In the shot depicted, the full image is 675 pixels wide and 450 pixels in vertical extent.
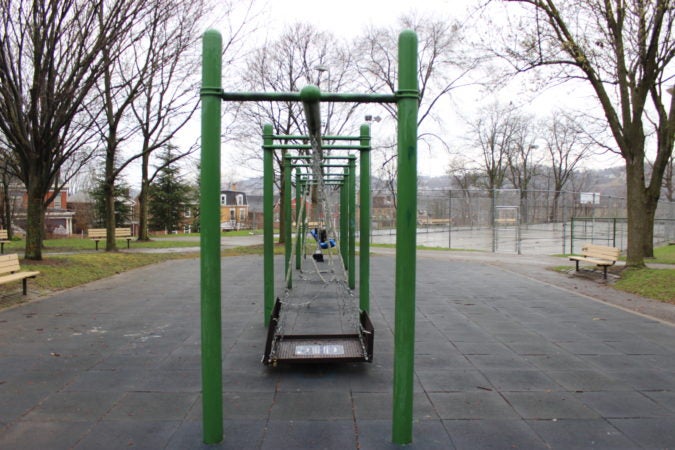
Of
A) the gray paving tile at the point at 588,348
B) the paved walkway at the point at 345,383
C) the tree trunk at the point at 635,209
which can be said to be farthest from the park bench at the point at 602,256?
the gray paving tile at the point at 588,348

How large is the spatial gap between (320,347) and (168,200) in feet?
141

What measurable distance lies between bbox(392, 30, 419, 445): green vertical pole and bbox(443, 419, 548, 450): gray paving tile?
0.43 meters

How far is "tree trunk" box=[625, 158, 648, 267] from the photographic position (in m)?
11.0

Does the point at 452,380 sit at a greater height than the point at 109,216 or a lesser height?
lesser

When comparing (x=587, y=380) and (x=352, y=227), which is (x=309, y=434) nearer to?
(x=587, y=380)

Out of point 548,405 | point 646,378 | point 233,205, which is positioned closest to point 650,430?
point 548,405

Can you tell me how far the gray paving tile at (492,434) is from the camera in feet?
9.70

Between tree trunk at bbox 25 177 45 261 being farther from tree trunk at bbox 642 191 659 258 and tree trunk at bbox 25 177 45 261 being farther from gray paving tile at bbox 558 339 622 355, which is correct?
tree trunk at bbox 642 191 659 258

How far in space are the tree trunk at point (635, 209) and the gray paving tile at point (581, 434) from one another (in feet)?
29.8

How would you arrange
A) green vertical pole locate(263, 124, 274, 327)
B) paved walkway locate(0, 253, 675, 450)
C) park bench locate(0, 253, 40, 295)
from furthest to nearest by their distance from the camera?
park bench locate(0, 253, 40, 295)
green vertical pole locate(263, 124, 274, 327)
paved walkway locate(0, 253, 675, 450)

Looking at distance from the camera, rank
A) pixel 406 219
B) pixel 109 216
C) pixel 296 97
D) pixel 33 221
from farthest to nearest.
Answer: pixel 109 216 → pixel 33 221 → pixel 296 97 → pixel 406 219

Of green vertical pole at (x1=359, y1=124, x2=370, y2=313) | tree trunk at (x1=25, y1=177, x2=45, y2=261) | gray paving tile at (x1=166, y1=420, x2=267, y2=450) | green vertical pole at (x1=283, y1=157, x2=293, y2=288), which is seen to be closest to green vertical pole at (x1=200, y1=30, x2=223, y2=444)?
gray paving tile at (x1=166, y1=420, x2=267, y2=450)

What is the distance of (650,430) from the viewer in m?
3.16

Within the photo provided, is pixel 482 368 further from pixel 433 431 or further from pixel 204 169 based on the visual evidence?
pixel 204 169
